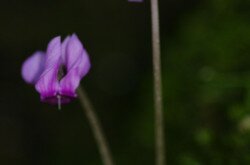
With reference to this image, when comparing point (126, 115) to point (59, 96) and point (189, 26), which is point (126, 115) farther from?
point (59, 96)

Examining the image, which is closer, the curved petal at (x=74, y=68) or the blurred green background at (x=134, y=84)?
the curved petal at (x=74, y=68)

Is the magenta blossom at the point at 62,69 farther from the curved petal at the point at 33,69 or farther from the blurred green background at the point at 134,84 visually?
the blurred green background at the point at 134,84

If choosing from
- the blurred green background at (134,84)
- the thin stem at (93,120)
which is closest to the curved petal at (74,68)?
the thin stem at (93,120)

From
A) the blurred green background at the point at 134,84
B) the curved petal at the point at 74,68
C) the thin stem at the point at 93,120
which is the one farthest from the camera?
the blurred green background at the point at 134,84

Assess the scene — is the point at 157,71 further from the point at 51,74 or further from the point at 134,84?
the point at 134,84

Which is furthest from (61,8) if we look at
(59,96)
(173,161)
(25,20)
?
(59,96)

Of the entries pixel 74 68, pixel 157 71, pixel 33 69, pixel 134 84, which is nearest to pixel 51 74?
pixel 74 68
